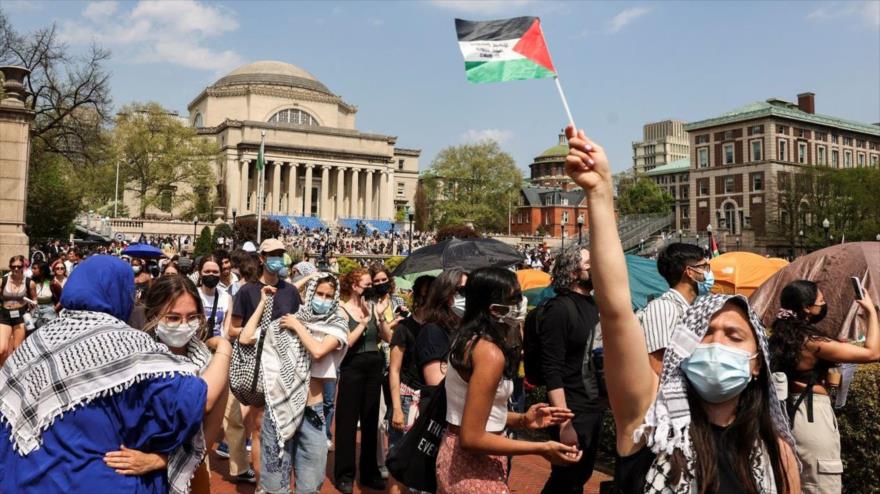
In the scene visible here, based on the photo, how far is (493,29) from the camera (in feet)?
10.8

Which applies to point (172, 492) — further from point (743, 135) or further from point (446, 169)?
point (743, 135)

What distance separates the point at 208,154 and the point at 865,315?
7238 cm

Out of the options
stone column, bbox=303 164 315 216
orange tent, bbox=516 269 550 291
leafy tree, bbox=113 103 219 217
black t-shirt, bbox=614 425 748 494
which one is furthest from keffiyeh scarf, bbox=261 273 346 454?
stone column, bbox=303 164 315 216

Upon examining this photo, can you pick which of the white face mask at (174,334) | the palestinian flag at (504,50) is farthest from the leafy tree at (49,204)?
the palestinian flag at (504,50)

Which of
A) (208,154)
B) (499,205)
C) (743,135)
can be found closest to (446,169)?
(499,205)

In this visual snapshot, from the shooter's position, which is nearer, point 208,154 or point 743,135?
point 208,154

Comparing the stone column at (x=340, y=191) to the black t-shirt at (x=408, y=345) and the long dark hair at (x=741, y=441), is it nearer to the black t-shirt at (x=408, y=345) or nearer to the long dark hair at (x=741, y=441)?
the black t-shirt at (x=408, y=345)

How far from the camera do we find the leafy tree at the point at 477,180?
79.4 metres

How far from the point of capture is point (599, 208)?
2.33 m

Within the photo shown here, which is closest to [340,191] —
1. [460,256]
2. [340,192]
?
[340,192]

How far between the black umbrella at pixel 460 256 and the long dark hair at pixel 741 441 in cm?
834

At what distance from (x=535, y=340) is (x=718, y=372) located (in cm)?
246

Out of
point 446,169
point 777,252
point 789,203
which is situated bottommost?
point 777,252

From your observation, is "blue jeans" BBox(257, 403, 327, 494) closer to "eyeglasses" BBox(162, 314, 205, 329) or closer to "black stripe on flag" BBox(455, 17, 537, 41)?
"eyeglasses" BBox(162, 314, 205, 329)
